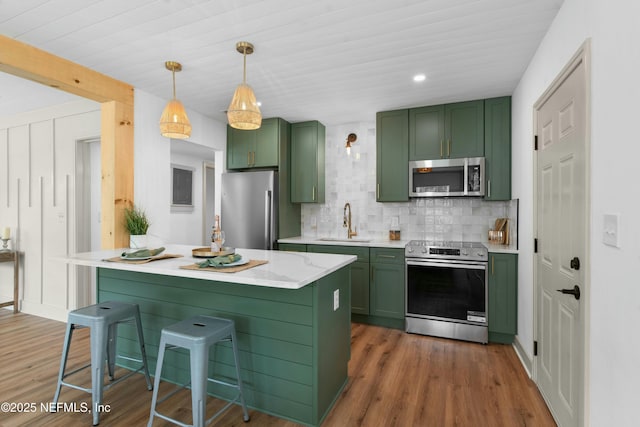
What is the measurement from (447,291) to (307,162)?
2325 millimetres

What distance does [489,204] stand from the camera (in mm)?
3695

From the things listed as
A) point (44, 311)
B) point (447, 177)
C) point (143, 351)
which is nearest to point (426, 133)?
point (447, 177)

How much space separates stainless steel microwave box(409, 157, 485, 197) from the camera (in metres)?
3.44

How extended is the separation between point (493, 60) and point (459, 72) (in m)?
0.29

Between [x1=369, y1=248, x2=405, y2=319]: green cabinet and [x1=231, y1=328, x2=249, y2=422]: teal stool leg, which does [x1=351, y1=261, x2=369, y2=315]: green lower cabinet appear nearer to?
[x1=369, y1=248, x2=405, y2=319]: green cabinet

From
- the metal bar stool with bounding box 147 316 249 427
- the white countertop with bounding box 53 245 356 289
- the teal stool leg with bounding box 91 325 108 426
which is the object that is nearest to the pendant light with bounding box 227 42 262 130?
the white countertop with bounding box 53 245 356 289

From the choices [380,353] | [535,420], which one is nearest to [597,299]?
[535,420]

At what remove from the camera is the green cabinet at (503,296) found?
302 cm

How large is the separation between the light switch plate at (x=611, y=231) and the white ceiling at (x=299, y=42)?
1402mm

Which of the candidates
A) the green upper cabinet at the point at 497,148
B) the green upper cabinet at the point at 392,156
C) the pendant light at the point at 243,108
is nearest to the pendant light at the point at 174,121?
the pendant light at the point at 243,108

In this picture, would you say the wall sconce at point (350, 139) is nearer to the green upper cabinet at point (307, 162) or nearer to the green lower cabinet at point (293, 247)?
the green upper cabinet at point (307, 162)

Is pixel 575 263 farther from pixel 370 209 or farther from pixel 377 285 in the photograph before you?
pixel 370 209

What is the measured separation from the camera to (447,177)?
3.58 meters

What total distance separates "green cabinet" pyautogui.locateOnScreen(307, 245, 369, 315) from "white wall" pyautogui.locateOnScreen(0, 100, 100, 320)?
9.97ft
